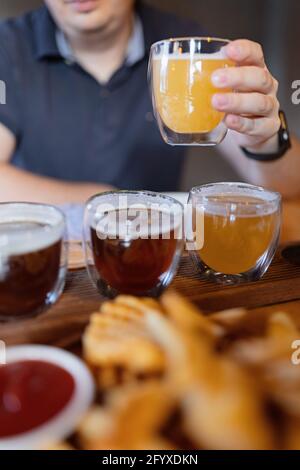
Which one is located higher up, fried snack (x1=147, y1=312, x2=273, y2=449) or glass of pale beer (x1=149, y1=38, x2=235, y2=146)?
glass of pale beer (x1=149, y1=38, x2=235, y2=146)

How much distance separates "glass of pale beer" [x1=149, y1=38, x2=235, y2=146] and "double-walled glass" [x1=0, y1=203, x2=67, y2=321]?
30 cm

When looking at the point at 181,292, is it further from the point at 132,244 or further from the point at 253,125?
the point at 253,125

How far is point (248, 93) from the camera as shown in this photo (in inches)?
33.4

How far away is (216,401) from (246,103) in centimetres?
57

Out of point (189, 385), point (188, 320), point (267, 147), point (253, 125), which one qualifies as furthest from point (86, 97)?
point (189, 385)

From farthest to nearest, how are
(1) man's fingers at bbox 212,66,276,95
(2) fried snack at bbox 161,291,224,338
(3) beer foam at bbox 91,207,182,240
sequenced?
(1) man's fingers at bbox 212,66,276,95, (3) beer foam at bbox 91,207,182,240, (2) fried snack at bbox 161,291,224,338

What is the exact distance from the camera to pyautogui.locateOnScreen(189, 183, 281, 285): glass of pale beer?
2.30ft

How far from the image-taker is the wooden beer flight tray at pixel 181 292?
1.98 feet

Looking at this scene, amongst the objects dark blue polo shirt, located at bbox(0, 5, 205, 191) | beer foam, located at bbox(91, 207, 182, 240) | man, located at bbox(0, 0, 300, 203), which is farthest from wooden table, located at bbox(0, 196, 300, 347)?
dark blue polo shirt, located at bbox(0, 5, 205, 191)

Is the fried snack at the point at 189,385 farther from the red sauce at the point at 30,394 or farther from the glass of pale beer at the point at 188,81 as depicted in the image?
the glass of pale beer at the point at 188,81

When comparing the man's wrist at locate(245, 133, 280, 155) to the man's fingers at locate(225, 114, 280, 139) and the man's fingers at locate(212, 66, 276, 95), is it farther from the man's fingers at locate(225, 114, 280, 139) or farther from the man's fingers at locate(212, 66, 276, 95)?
the man's fingers at locate(212, 66, 276, 95)

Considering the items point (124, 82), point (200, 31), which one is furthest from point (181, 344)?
point (200, 31)

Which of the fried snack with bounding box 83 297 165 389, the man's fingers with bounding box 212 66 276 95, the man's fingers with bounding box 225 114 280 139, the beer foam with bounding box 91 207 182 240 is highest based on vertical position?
the man's fingers with bounding box 212 66 276 95

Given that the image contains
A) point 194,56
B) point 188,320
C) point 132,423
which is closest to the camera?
point 132,423
